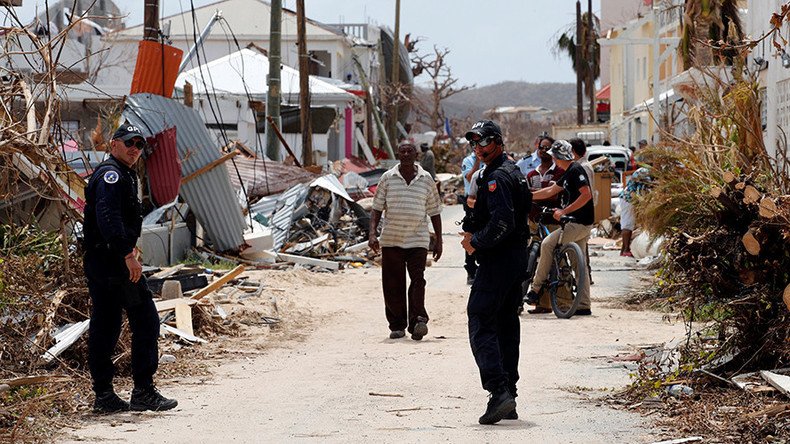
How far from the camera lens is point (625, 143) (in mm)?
54562

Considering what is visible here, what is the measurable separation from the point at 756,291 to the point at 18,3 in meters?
6.71

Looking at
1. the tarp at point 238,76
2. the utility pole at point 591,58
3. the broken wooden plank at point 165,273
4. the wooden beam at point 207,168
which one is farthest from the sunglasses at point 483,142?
the utility pole at point 591,58

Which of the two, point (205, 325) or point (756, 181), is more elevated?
point (756, 181)

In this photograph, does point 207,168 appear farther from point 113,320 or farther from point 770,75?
point 113,320

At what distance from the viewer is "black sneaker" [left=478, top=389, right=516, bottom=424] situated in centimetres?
738

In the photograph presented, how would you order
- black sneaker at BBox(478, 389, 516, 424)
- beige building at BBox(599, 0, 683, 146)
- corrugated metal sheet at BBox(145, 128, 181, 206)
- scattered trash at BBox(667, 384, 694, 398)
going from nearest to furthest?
black sneaker at BBox(478, 389, 516, 424) → scattered trash at BBox(667, 384, 694, 398) → corrugated metal sheet at BBox(145, 128, 181, 206) → beige building at BBox(599, 0, 683, 146)

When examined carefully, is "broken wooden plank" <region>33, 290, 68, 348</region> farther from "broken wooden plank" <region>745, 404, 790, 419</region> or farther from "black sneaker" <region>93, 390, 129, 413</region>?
"broken wooden plank" <region>745, 404, 790, 419</region>

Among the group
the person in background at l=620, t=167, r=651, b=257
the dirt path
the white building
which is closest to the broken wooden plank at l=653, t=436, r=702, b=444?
the dirt path

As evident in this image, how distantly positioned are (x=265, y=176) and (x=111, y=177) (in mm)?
15155

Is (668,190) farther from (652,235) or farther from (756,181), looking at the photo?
(756,181)

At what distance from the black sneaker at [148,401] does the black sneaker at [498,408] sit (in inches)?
80.1

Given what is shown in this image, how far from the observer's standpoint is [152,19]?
17484 millimetres

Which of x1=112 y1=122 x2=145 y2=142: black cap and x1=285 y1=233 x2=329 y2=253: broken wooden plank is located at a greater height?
x1=112 y1=122 x2=145 y2=142: black cap

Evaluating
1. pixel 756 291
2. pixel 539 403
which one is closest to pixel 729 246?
pixel 756 291
